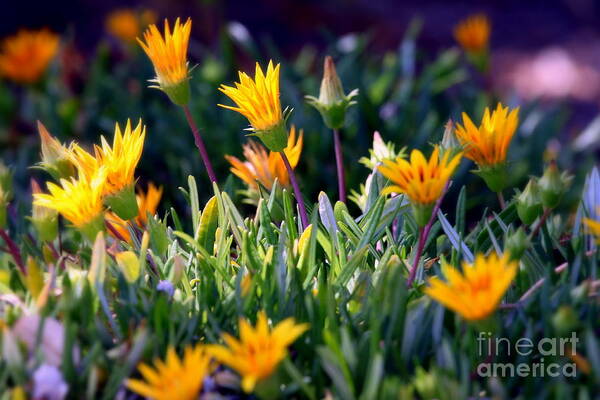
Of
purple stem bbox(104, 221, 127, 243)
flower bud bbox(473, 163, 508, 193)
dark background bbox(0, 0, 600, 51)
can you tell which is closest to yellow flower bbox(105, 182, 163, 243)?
purple stem bbox(104, 221, 127, 243)

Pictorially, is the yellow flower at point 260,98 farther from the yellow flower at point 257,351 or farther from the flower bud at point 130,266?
the yellow flower at point 257,351

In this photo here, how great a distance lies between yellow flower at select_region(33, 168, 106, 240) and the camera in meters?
1.03

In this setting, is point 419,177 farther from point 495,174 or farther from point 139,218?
point 139,218

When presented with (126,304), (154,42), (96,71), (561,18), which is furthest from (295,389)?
(561,18)

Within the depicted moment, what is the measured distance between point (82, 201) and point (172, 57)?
0.28 m

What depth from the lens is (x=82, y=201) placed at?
1.04m

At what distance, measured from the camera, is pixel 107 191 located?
108cm

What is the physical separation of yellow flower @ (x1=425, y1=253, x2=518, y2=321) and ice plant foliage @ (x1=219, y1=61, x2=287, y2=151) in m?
0.38

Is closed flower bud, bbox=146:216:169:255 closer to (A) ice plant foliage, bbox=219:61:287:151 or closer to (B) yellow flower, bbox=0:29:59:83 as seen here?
(A) ice plant foliage, bbox=219:61:287:151

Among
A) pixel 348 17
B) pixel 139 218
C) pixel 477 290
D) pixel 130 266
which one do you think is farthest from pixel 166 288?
pixel 348 17

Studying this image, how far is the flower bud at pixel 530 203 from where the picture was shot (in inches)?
43.0

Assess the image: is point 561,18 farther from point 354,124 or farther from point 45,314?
point 45,314

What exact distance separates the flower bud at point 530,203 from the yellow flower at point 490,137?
6 centimetres

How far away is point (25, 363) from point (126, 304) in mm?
146
